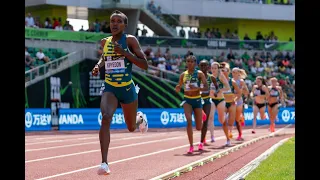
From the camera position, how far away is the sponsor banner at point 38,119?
98.0ft

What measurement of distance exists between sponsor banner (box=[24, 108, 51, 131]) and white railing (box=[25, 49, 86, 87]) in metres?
1.74

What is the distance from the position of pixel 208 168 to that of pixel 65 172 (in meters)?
2.61

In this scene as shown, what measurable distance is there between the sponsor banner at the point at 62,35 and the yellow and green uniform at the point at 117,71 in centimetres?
2782

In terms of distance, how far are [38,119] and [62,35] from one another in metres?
8.93

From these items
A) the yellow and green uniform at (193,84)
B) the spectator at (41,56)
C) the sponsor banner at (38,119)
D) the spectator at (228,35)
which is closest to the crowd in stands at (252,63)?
the spectator at (228,35)

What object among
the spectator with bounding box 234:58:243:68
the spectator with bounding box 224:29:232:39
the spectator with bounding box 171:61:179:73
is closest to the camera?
the spectator with bounding box 171:61:179:73

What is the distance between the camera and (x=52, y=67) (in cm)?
3309

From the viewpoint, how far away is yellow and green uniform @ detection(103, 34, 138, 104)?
975 centimetres

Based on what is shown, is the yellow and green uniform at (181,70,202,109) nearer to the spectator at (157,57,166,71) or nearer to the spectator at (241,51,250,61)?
the spectator at (157,57,166,71)

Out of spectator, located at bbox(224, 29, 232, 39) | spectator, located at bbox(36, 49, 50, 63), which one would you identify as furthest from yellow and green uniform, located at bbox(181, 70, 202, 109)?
spectator, located at bbox(224, 29, 232, 39)

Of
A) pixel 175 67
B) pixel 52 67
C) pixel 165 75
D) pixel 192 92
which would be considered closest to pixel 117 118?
pixel 52 67

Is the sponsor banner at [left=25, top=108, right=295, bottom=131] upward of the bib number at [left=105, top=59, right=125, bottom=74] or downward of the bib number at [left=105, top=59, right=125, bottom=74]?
downward
